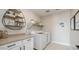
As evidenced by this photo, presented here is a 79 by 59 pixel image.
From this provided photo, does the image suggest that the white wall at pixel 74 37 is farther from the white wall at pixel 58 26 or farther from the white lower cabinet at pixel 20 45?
the white lower cabinet at pixel 20 45

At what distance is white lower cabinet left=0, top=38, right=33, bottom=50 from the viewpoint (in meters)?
0.93

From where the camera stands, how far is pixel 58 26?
1.18 meters

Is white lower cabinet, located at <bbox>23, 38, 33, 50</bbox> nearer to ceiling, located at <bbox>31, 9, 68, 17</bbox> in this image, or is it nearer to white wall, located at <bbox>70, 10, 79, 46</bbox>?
ceiling, located at <bbox>31, 9, 68, 17</bbox>

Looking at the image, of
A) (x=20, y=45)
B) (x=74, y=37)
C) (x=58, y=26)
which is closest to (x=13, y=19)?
(x=20, y=45)

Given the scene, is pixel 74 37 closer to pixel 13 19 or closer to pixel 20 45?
pixel 20 45

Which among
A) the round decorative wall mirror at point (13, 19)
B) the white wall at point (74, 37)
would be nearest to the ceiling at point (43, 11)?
the round decorative wall mirror at point (13, 19)

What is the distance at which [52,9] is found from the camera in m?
1.11

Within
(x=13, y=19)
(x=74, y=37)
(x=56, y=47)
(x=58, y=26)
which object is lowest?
(x=56, y=47)

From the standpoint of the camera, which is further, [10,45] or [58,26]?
[58,26]

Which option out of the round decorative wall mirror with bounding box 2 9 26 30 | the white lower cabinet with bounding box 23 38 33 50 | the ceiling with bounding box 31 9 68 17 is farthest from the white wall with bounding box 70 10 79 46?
the round decorative wall mirror with bounding box 2 9 26 30

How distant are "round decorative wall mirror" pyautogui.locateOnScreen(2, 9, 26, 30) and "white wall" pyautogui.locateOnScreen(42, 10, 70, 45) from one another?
1.31 ft

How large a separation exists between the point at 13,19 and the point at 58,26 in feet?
2.63
